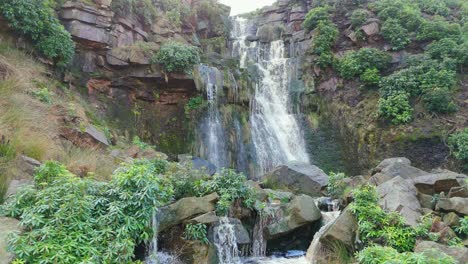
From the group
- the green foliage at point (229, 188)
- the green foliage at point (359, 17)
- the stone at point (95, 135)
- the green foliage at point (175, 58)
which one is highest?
the green foliage at point (359, 17)

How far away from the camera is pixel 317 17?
20.5 m

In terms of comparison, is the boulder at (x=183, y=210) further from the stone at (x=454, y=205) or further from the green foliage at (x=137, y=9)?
the green foliage at (x=137, y=9)

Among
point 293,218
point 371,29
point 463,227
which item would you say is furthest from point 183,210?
point 371,29

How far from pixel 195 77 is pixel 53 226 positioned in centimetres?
1199

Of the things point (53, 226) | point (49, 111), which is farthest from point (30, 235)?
point (49, 111)

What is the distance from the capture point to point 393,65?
1795 cm

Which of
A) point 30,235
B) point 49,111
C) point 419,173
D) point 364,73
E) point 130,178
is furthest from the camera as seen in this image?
point 364,73

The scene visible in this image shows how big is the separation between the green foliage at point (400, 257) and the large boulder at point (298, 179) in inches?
270

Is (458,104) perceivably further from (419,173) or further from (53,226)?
(53,226)

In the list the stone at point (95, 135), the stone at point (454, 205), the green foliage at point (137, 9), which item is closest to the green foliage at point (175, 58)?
the green foliage at point (137, 9)

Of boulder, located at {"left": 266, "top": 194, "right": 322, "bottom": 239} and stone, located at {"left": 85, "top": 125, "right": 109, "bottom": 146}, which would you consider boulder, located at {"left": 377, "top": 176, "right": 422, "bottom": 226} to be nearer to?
boulder, located at {"left": 266, "top": 194, "right": 322, "bottom": 239}

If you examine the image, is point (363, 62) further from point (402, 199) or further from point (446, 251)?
point (446, 251)

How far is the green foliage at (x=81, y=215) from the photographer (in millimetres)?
4449

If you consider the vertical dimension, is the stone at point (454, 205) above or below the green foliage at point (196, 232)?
above
